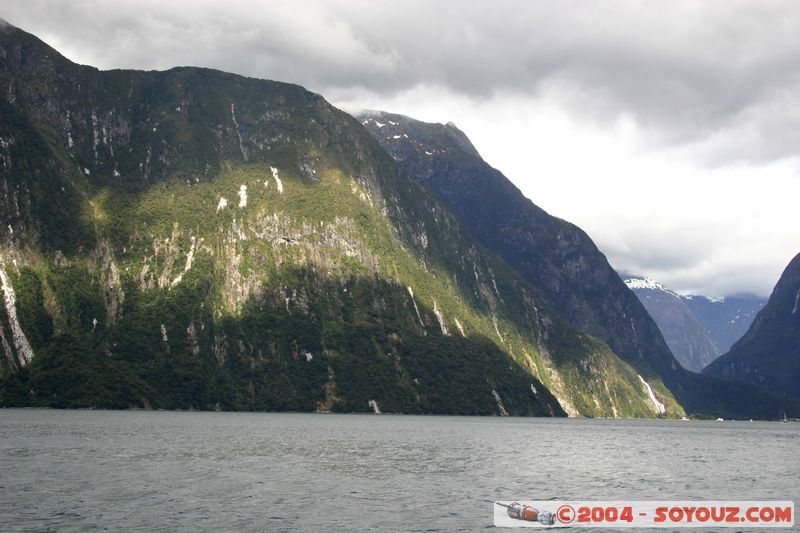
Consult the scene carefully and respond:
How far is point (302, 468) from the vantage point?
372ft

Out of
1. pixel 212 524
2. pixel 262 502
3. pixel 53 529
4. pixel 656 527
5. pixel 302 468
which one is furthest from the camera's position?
pixel 302 468

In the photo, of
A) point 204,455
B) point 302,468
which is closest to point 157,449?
point 204,455

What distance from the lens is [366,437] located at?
7662 inches

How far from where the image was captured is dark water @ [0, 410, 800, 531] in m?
72.9

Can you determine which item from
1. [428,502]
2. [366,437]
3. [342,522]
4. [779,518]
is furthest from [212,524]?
[366,437]

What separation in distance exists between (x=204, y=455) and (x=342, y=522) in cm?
6091

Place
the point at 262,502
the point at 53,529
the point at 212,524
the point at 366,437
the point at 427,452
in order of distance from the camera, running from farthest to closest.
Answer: the point at 366,437 → the point at 427,452 → the point at 262,502 → the point at 212,524 → the point at 53,529

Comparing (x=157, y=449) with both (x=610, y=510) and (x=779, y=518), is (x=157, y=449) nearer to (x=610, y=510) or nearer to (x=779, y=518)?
(x=610, y=510)

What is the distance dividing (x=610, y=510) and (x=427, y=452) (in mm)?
71591

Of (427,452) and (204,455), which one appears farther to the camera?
(427,452)

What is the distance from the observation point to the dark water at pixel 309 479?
72.9m

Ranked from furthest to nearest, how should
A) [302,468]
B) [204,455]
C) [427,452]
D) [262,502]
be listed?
[427,452]
[204,455]
[302,468]
[262,502]

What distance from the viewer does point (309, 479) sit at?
10106cm

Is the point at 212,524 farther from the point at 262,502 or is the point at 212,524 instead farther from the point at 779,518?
the point at 779,518
